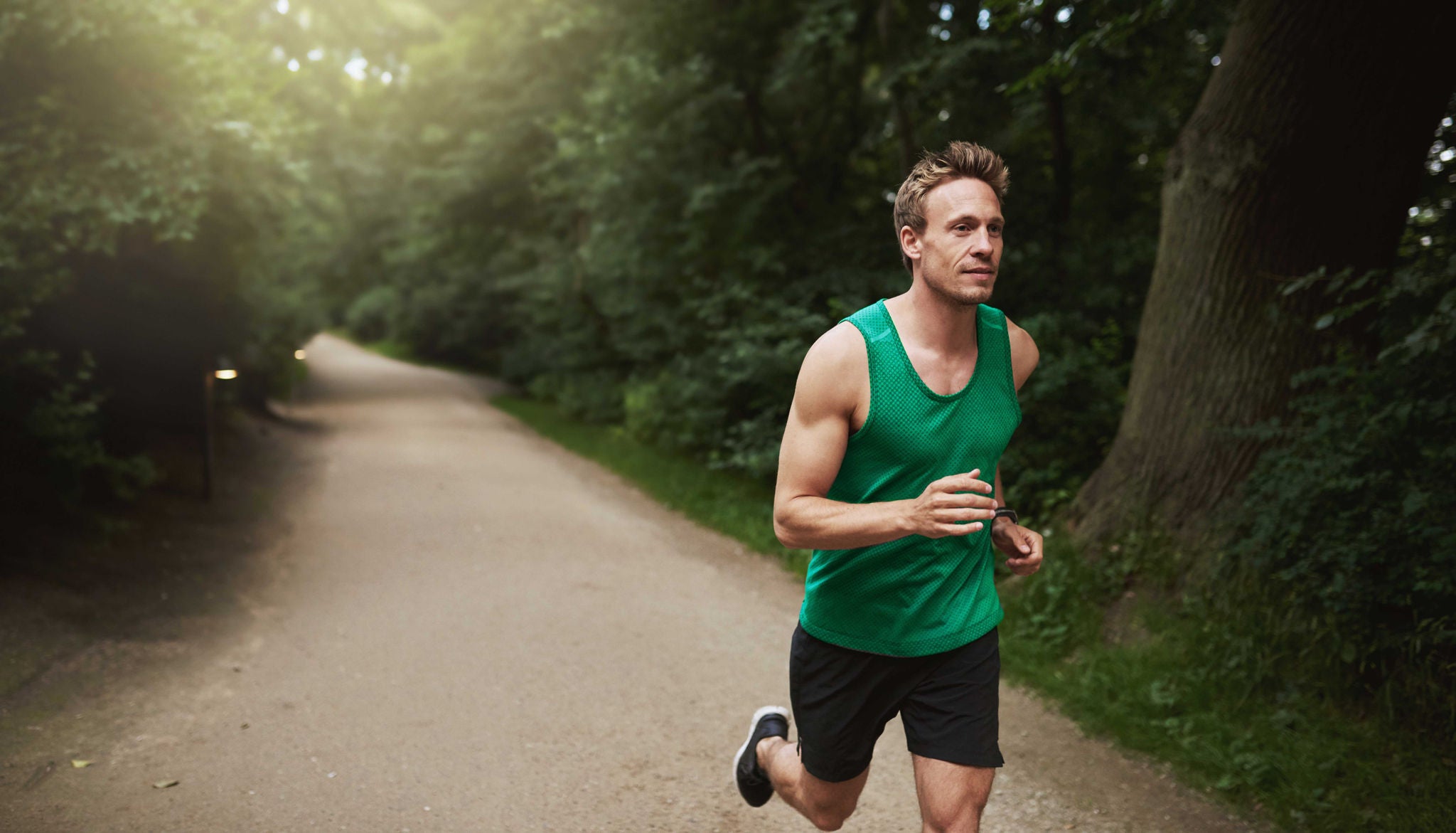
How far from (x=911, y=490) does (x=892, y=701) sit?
0.62 meters

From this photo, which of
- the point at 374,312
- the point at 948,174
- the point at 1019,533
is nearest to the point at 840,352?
the point at 948,174

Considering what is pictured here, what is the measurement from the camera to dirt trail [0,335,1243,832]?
3758 mm

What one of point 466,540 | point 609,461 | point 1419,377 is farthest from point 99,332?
point 1419,377

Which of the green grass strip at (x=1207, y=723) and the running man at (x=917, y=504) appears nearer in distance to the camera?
the running man at (x=917, y=504)

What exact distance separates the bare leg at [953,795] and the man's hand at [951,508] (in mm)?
723

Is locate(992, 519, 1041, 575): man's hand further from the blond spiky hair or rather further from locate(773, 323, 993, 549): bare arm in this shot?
the blond spiky hair

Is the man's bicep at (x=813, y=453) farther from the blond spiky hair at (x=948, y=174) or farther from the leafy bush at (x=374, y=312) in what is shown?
the leafy bush at (x=374, y=312)

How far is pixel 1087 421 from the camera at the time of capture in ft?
25.4

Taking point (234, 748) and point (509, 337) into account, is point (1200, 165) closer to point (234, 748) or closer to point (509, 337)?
point (234, 748)

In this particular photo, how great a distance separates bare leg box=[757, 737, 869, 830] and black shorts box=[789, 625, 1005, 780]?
Result: 0.07m

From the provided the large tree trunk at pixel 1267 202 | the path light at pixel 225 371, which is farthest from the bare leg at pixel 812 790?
the path light at pixel 225 371

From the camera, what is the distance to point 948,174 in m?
2.42

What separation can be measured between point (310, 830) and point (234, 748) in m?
1.01

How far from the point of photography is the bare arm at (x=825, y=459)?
220 centimetres
